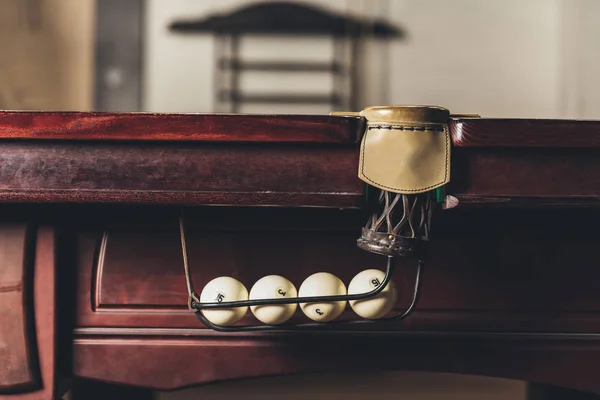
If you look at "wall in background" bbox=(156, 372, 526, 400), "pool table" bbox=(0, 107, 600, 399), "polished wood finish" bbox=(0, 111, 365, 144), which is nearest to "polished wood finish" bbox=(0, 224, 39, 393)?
"pool table" bbox=(0, 107, 600, 399)

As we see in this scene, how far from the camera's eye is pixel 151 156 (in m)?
0.58

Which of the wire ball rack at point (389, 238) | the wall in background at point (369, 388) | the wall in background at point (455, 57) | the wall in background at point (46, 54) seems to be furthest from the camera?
the wall in background at point (455, 57)

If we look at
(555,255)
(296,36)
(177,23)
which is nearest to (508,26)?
(296,36)

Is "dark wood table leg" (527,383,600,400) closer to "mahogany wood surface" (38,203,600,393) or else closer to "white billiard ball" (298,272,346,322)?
"mahogany wood surface" (38,203,600,393)

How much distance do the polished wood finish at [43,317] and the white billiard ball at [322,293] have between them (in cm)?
29

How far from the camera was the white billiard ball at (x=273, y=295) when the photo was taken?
0.59 m

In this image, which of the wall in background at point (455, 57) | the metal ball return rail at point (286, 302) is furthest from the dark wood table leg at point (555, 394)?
the wall in background at point (455, 57)

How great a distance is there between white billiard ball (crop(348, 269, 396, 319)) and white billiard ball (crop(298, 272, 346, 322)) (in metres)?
0.01

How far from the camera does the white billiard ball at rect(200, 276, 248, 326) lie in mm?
586

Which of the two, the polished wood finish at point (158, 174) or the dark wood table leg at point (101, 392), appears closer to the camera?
the polished wood finish at point (158, 174)

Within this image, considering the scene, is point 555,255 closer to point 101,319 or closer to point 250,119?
point 250,119

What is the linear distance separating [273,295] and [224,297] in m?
0.05

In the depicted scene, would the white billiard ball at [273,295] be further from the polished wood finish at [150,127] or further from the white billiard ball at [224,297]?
the polished wood finish at [150,127]

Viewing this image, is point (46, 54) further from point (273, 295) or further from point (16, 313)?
point (273, 295)
